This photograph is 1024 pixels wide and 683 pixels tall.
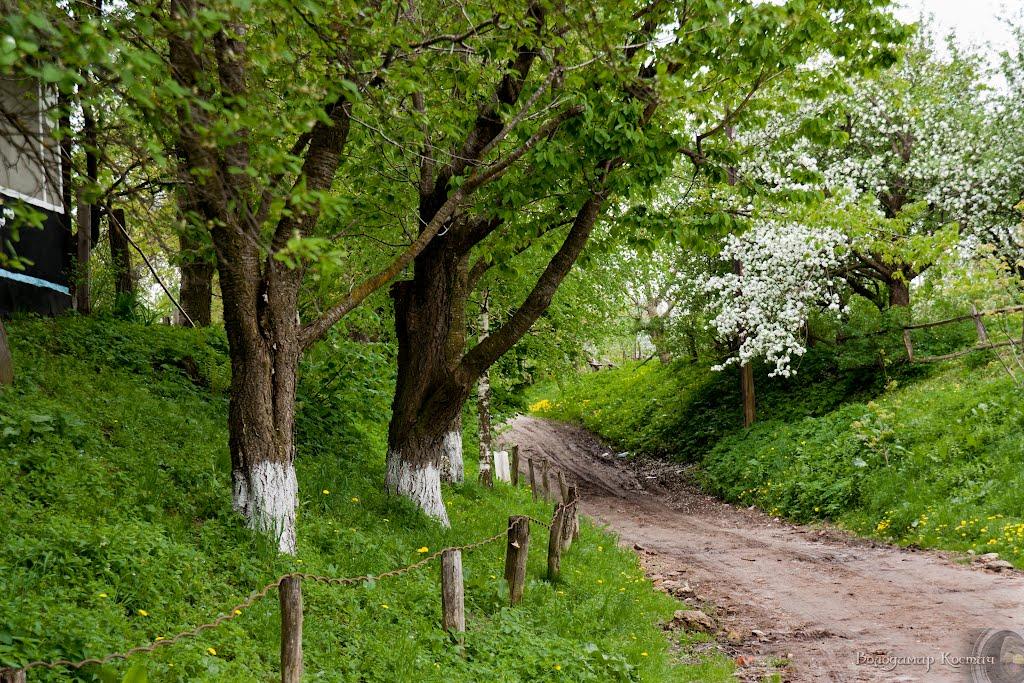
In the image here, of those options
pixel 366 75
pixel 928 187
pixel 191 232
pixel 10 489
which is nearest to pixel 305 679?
pixel 10 489

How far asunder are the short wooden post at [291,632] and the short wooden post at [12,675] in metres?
1.93

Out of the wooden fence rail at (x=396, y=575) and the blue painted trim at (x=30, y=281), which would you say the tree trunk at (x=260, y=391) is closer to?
the wooden fence rail at (x=396, y=575)

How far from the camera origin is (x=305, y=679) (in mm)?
5820

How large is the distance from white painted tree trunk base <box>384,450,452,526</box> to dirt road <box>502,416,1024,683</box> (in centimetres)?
397

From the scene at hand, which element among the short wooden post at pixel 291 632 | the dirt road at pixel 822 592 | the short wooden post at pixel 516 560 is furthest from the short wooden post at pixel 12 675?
the dirt road at pixel 822 592

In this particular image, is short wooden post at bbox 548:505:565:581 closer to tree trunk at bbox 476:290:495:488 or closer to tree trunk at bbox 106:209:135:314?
tree trunk at bbox 476:290:495:488

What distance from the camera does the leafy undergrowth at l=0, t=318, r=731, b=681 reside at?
19.1 ft

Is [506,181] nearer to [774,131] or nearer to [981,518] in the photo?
[981,518]

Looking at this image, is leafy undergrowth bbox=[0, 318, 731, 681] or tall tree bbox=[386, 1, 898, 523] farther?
tall tree bbox=[386, 1, 898, 523]

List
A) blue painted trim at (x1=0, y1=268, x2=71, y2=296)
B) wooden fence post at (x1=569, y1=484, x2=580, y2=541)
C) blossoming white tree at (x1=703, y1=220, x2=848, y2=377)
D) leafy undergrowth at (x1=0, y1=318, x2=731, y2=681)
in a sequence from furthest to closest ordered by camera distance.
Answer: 1. blossoming white tree at (x1=703, y1=220, x2=848, y2=377)
2. blue painted trim at (x1=0, y1=268, x2=71, y2=296)
3. wooden fence post at (x1=569, y1=484, x2=580, y2=541)
4. leafy undergrowth at (x1=0, y1=318, x2=731, y2=681)

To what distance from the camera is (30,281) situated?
13969 millimetres

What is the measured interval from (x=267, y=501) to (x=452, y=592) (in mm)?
2015

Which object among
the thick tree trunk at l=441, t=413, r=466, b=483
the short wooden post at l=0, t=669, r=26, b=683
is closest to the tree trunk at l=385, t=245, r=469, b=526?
the thick tree trunk at l=441, t=413, r=466, b=483

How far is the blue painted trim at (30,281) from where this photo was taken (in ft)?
44.1
